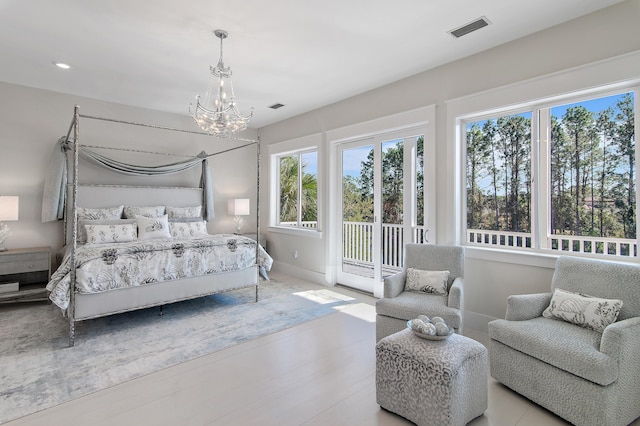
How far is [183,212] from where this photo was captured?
5379mm

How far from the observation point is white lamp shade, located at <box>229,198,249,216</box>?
5.91 m

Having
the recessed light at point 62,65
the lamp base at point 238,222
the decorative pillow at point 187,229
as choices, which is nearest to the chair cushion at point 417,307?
the decorative pillow at point 187,229

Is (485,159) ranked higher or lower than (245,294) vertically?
higher

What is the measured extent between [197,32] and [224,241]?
7.64 feet

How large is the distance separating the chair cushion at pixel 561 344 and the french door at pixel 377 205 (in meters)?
1.87

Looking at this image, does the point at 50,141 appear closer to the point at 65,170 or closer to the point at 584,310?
the point at 65,170

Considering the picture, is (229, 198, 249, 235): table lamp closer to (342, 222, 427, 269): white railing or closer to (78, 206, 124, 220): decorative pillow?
(78, 206, 124, 220): decorative pillow

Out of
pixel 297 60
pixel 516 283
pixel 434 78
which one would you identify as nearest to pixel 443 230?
pixel 516 283

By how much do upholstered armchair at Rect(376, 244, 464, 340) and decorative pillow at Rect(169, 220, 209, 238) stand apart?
9.98ft

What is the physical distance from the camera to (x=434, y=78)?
12.4 feet

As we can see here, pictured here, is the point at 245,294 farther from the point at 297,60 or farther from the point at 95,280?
the point at 297,60

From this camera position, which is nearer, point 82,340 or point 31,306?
point 82,340

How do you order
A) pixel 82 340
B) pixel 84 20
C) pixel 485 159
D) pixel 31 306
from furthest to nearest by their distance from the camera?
pixel 31 306, pixel 485 159, pixel 82 340, pixel 84 20

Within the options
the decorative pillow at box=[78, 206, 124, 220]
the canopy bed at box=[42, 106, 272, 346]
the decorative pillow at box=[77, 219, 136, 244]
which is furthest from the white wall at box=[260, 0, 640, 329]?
the decorative pillow at box=[78, 206, 124, 220]
